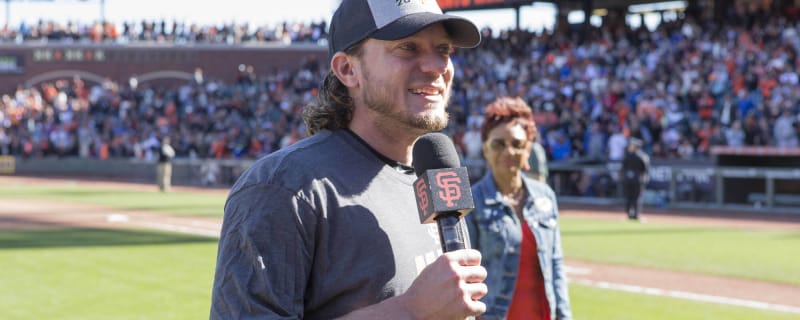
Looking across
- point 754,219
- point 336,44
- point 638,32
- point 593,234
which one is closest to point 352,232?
point 336,44

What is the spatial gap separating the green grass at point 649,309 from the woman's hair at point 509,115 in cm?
410

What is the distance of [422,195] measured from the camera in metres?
2.47

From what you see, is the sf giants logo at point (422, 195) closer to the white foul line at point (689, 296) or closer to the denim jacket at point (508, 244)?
the denim jacket at point (508, 244)

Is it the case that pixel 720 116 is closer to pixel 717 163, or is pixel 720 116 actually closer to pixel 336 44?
pixel 717 163

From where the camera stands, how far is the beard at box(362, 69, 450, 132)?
2.67 m

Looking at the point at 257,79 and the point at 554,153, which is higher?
the point at 257,79

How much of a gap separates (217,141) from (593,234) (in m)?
22.6

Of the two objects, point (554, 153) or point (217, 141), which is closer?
point (554, 153)

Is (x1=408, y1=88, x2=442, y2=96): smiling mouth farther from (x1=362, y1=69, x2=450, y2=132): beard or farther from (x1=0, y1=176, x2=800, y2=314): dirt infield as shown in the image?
(x1=0, y1=176, x2=800, y2=314): dirt infield

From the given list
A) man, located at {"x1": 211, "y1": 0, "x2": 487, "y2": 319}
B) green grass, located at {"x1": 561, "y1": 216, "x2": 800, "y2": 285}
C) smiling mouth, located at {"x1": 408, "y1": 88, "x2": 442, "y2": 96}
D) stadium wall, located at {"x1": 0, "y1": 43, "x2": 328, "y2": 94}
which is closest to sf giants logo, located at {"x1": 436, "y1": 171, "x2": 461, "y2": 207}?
man, located at {"x1": 211, "y1": 0, "x2": 487, "y2": 319}

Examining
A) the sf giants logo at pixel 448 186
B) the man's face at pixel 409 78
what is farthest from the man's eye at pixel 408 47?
the sf giants logo at pixel 448 186

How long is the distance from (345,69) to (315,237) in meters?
0.60

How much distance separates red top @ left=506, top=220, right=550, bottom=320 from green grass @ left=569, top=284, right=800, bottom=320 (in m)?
4.38

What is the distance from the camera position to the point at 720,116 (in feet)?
78.4
